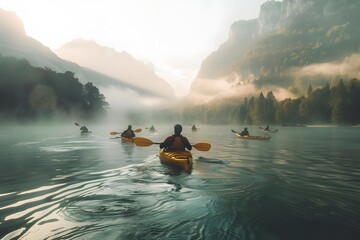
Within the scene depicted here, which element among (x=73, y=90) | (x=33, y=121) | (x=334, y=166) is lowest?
(x=334, y=166)

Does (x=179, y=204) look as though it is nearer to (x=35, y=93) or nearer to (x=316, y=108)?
(x=35, y=93)

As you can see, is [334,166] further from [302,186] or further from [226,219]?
[226,219]

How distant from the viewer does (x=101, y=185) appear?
12594 millimetres

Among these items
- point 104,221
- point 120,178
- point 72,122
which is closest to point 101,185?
point 120,178

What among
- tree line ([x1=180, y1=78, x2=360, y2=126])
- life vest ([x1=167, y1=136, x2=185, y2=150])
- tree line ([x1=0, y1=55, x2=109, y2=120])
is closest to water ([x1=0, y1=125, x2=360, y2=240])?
life vest ([x1=167, y1=136, x2=185, y2=150])

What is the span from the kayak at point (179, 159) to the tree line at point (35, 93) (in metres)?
94.1

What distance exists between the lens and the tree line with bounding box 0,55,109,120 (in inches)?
3760

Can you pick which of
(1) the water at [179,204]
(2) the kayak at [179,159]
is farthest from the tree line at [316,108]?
(2) the kayak at [179,159]

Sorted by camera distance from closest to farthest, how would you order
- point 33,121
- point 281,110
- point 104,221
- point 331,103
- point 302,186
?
point 104,221 → point 302,186 → point 33,121 → point 331,103 → point 281,110

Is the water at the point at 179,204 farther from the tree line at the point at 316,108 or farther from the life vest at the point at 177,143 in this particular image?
the tree line at the point at 316,108

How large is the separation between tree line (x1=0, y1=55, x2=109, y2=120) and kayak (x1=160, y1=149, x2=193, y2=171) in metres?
94.1

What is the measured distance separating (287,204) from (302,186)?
3182 mm

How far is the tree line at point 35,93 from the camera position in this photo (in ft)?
313

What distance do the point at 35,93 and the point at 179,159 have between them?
102 metres
